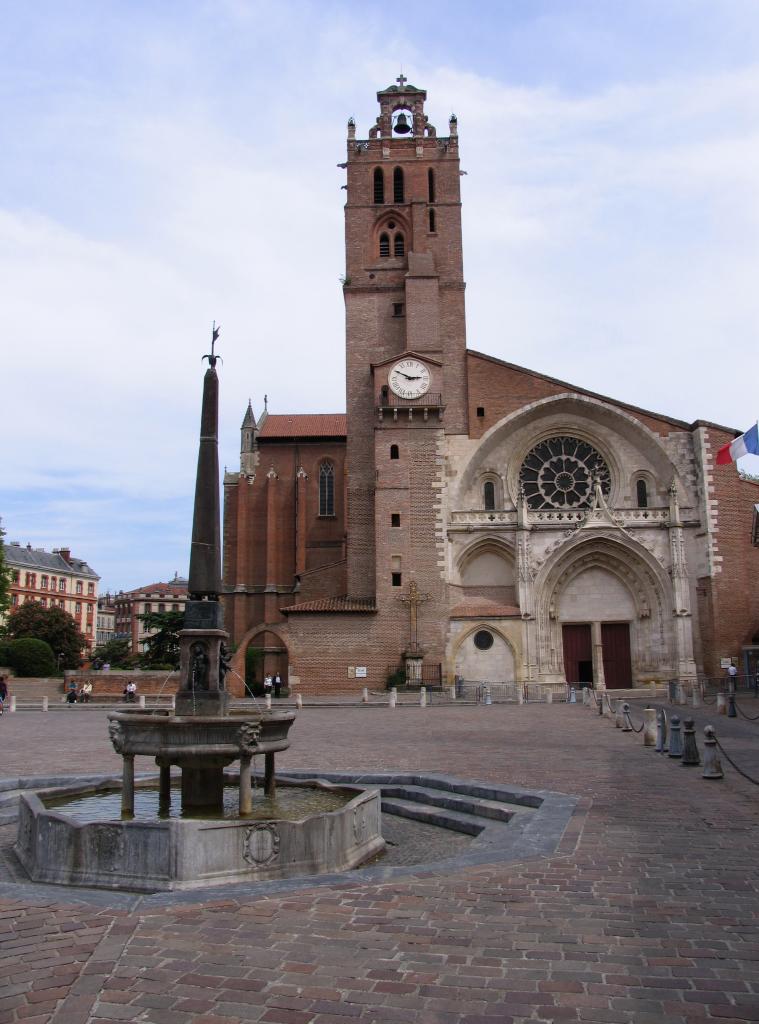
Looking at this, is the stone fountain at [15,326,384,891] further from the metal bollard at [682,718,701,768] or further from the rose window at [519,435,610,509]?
the rose window at [519,435,610,509]

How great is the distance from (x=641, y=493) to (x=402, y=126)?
2396 centimetres

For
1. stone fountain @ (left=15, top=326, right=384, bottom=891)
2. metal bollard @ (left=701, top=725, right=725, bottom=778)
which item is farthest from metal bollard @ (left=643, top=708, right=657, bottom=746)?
stone fountain @ (left=15, top=326, right=384, bottom=891)

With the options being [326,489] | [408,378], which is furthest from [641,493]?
[326,489]

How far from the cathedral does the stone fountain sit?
2698 cm

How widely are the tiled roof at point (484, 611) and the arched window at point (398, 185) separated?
2188cm

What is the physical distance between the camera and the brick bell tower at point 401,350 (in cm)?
3856

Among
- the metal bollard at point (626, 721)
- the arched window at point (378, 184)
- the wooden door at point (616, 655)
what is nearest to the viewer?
the metal bollard at point (626, 721)

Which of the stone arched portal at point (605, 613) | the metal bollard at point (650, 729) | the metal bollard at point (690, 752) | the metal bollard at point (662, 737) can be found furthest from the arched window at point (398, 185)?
the metal bollard at point (690, 752)

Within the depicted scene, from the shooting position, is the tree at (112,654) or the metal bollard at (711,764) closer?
the metal bollard at (711,764)

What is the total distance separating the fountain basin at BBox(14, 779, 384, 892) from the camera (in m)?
7.10

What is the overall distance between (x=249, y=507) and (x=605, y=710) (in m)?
29.9

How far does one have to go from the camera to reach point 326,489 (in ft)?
174

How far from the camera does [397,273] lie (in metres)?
43.5

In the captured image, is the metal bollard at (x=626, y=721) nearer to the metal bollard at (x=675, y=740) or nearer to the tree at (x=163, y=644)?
the metal bollard at (x=675, y=740)
